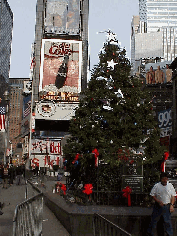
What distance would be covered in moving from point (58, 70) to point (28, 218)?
57303 millimetres

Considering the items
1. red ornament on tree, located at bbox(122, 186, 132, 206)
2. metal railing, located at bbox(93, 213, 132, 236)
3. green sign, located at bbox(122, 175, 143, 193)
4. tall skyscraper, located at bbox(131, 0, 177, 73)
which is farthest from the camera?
tall skyscraper, located at bbox(131, 0, 177, 73)

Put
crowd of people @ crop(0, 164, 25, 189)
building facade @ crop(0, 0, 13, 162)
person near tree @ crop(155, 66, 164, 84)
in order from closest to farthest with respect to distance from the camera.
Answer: crowd of people @ crop(0, 164, 25, 189)
person near tree @ crop(155, 66, 164, 84)
building facade @ crop(0, 0, 13, 162)

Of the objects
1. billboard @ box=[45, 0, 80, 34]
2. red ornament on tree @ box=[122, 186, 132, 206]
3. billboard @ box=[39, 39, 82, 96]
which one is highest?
billboard @ box=[45, 0, 80, 34]

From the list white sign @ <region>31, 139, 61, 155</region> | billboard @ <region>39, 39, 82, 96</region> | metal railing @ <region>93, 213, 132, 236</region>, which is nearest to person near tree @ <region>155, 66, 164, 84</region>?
billboard @ <region>39, 39, 82, 96</region>

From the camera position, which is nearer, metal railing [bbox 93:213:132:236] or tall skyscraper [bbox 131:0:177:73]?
metal railing [bbox 93:213:132:236]

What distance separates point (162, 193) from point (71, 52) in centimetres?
5911

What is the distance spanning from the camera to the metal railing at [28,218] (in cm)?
527

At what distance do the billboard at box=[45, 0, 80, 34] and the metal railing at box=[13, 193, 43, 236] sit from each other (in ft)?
219

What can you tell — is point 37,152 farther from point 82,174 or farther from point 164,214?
point 164,214

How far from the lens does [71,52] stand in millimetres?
64500

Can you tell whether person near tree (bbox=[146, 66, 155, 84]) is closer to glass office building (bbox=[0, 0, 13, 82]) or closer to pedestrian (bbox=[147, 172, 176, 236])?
pedestrian (bbox=[147, 172, 176, 236])

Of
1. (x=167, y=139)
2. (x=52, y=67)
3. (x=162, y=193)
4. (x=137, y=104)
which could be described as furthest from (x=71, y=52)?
(x=162, y=193)

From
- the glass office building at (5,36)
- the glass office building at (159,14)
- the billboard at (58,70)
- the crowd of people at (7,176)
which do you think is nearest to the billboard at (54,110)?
the billboard at (58,70)

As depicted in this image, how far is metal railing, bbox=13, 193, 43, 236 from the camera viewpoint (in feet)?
17.3
